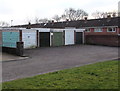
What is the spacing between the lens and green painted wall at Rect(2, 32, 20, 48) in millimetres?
23844

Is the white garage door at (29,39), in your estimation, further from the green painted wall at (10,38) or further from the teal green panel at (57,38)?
the teal green panel at (57,38)

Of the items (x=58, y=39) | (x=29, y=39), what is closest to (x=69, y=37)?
(x=58, y=39)

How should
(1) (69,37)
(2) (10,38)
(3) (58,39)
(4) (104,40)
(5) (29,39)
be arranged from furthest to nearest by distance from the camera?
(4) (104,40), (1) (69,37), (3) (58,39), (5) (29,39), (2) (10,38)

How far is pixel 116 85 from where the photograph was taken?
5820mm

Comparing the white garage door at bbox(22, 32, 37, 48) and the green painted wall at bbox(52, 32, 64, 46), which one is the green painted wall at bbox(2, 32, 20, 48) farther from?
the green painted wall at bbox(52, 32, 64, 46)

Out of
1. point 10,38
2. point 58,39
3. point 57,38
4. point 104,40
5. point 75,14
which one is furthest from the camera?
point 75,14

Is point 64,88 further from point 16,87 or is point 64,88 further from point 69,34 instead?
point 69,34

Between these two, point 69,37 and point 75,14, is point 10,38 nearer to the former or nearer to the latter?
point 69,37

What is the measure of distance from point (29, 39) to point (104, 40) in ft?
44.5

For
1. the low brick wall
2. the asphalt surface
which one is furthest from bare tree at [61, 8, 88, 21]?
the asphalt surface

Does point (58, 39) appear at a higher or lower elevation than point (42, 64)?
higher

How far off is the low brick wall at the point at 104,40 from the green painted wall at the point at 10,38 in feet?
47.5

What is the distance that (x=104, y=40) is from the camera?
103 feet

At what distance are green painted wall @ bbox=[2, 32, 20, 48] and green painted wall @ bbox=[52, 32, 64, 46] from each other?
627 cm
